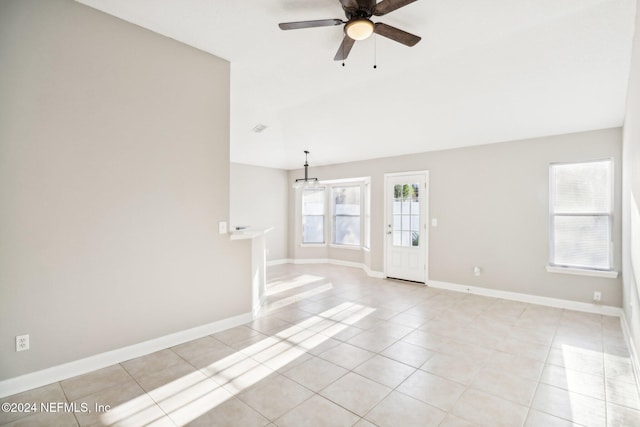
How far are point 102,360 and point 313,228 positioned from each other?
229 inches

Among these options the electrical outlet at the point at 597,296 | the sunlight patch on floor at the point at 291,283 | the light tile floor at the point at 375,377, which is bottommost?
the light tile floor at the point at 375,377

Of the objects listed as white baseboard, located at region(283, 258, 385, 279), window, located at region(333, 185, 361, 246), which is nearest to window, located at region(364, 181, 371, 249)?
window, located at region(333, 185, 361, 246)

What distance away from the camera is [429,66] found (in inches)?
147

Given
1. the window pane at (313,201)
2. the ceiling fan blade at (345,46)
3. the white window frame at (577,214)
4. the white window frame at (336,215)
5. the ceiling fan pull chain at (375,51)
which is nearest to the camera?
the ceiling fan blade at (345,46)

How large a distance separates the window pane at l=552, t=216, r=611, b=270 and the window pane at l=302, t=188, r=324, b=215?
4.98m

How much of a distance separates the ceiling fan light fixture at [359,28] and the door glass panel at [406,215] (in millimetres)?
4015

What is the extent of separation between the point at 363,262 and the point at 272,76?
4.79 m

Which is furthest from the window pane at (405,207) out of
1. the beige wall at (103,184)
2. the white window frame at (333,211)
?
the beige wall at (103,184)

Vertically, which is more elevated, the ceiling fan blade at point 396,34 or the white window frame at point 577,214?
the ceiling fan blade at point 396,34

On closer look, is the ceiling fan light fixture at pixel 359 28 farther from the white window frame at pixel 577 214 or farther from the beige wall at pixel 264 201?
the beige wall at pixel 264 201

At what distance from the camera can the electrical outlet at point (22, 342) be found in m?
2.34

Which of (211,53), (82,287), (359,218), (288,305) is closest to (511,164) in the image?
(359,218)

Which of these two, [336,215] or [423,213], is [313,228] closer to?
[336,215]

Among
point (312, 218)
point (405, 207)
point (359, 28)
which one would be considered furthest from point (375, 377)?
point (312, 218)
